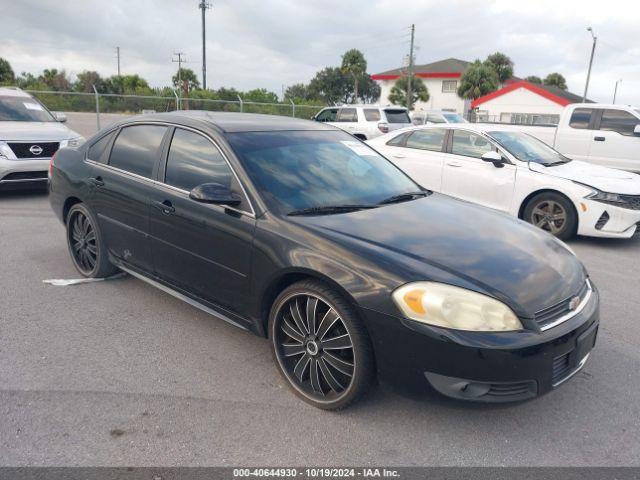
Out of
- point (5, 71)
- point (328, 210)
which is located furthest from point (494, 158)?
point (5, 71)

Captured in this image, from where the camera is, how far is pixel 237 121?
3.90 metres

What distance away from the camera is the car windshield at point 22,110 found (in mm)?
9055

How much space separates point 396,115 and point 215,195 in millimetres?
14506

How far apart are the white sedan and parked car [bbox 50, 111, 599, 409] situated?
11.0ft

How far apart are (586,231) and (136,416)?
5.84m

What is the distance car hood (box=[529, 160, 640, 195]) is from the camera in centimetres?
653

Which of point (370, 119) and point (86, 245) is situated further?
point (370, 119)

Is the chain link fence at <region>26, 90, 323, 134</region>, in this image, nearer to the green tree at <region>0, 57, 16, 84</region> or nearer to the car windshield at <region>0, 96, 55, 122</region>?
the car windshield at <region>0, 96, 55, 122</region>

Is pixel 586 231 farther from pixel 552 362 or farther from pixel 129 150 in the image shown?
pixel 129 150

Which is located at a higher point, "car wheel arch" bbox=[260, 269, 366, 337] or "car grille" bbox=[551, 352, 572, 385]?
"car wheel arch" bbox=[260, 269, 366, 337]

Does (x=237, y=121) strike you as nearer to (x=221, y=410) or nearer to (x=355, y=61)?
(x=221, y=410)

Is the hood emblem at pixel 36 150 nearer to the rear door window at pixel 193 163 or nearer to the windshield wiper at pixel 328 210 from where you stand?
the rear door window at pixel 193 163

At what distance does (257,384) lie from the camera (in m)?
3.17

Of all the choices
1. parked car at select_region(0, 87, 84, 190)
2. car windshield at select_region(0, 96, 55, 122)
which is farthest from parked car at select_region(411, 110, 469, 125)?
parked car at select_region(0, 87, 84, 190)
